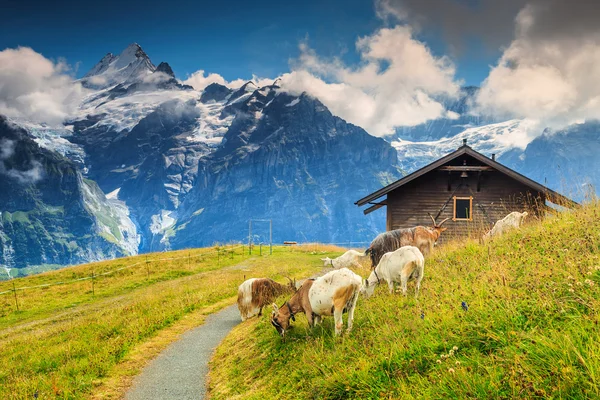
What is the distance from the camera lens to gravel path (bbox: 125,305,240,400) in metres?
11.0

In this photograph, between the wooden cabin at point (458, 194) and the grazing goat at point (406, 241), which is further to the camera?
the wooden cabin at point (458, 194)

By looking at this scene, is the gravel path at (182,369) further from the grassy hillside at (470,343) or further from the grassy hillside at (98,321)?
the grassy hillside at (470,343)

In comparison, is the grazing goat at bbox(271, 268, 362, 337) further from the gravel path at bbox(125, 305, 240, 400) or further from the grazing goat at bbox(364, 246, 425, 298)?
the gravel path at bbox(125, 305, 240, 400)

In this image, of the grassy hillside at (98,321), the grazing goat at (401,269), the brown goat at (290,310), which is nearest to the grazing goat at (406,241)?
the grazing goat at (401,269)

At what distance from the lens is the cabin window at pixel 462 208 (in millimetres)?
28672

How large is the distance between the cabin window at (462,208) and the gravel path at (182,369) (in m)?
17.9

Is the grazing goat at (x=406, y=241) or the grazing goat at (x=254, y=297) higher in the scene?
the grazing goat at (x=406, y=241)

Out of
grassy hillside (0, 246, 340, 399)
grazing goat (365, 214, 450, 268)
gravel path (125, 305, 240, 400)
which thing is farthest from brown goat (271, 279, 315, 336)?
grazing goat (365, 214, 450, 268)

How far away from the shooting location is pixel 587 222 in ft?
35.4

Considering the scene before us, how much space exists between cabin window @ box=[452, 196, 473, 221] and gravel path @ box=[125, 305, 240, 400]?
1788 cm

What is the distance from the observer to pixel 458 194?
95.1 ft

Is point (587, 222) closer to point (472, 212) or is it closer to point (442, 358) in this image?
point (442, 358)

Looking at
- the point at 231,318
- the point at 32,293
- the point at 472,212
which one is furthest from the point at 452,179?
the point at 32,293

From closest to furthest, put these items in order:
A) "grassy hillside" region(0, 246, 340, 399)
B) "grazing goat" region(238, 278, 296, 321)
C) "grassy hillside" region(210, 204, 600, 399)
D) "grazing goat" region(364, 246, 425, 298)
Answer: "grassy hillside" region(210, 204, 600, 399) → "grazing goat" region(364, 246, 425, 298) → "grassy hillside" region(0, 246, 340, 399) → "grazing goat" region(238, 278, 296, 321)
